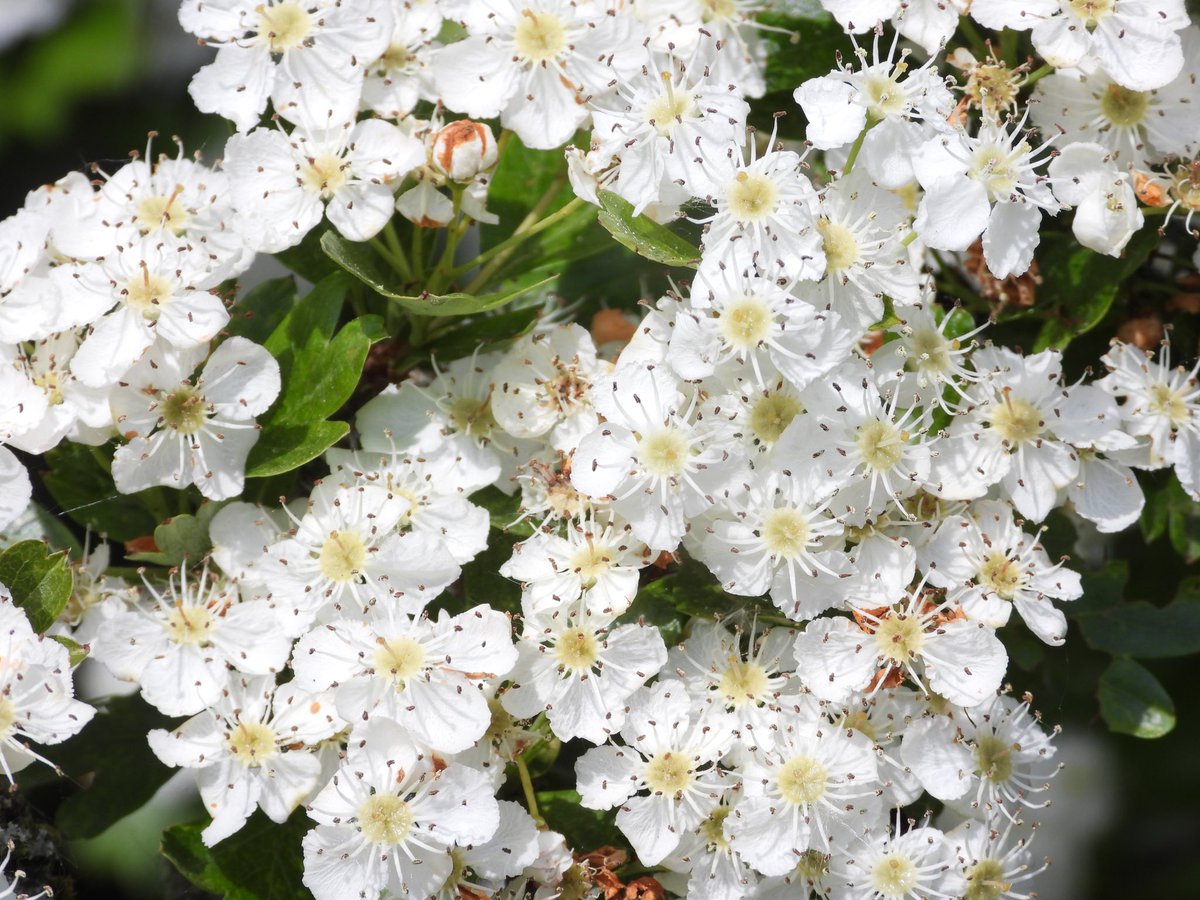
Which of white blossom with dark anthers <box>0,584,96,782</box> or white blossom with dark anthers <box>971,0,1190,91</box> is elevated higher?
white blossom with dark anthers <box>971,0,1190,91</box>

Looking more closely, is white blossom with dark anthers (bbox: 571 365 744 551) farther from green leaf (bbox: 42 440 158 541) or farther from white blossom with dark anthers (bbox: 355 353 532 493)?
green leaf (bbox: 42 440 158 541)

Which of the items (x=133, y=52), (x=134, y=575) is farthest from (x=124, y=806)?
(x=133, y=52)

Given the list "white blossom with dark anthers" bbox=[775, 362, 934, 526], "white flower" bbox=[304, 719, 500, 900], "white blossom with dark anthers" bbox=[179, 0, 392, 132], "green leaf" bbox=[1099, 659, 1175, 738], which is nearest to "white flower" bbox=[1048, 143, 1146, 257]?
"white blossom with dark anthers" bbox=[775, 362, 934, 526]

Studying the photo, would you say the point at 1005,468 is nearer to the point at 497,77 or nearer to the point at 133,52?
the point at 497,77

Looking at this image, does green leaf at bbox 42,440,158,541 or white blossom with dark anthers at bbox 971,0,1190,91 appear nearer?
white blossom with dark anthers at bbox 971,0,1190,91

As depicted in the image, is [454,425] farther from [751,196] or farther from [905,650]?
[905,650]

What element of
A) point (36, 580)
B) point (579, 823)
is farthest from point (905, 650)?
point (36, 580)
